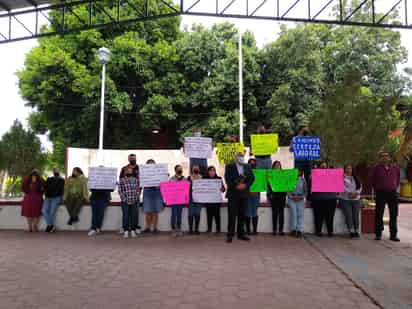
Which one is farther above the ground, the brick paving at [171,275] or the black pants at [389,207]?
the black pants at [389,207]

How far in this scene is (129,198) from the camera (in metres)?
8.74

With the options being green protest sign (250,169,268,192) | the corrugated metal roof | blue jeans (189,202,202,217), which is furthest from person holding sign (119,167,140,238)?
the corrugated metal roof

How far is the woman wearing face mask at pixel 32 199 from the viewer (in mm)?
9414

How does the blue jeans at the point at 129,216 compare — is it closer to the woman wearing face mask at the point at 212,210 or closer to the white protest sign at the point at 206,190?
the white protest sign at the point at 206,190

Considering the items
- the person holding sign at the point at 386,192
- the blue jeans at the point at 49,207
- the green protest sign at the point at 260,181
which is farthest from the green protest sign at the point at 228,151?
the blue jeans at the point at 49,207

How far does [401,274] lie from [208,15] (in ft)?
28.5

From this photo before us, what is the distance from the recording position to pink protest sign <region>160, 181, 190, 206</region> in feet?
28.8

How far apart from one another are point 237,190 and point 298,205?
1661 mm

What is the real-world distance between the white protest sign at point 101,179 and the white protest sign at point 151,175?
828 mm

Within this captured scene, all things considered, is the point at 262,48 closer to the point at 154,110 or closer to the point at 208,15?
the point at 154,110

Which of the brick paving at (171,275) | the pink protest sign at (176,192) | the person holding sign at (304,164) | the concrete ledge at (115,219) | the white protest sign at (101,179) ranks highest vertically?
the person holding sign at (304,164)

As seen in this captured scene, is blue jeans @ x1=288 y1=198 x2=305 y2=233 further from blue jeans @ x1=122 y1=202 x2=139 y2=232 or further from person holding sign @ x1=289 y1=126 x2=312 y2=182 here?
blue jeans @ x1=122 y1=202 x2=139 y2=232

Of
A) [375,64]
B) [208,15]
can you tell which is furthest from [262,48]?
[208,15]

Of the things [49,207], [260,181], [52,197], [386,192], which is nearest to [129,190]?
[52,197]
